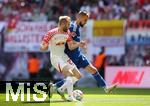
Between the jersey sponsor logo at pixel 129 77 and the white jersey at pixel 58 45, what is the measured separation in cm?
1080

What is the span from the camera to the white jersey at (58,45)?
15.7m

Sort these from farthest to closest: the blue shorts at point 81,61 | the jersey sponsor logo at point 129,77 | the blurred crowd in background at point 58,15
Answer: the blurred crowd in background at point 58,15, the jersey sponsor logo at point 129,77, the blue shorts at point 81,61

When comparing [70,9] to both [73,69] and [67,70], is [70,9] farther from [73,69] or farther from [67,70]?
[67,70]

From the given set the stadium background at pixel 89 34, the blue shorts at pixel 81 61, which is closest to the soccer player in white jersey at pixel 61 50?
the blue shorts at pixel 81 61

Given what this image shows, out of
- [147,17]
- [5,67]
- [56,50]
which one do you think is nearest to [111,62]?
[147,17]

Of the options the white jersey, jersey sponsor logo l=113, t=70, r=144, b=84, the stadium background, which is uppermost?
the white jersey

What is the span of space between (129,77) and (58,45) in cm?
1125

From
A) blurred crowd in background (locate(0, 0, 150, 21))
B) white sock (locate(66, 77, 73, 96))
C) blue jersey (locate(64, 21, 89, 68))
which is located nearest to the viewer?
white sock (locate(66, 77, 73, 96))

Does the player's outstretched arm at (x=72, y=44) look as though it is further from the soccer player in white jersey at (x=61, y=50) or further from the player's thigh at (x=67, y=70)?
the player's thigh at (x=67, y=70)

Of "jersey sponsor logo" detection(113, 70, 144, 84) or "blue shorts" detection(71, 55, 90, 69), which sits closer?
"blue shorts" detection(71, 55, 90, 69)

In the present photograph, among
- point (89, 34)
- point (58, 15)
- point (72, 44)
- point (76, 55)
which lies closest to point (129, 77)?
point (89, 34)

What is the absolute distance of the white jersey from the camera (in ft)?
51.4

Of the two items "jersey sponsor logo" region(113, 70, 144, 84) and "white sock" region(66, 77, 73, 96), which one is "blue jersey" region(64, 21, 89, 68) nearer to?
"white sock" region(66, 77, 73, 96)

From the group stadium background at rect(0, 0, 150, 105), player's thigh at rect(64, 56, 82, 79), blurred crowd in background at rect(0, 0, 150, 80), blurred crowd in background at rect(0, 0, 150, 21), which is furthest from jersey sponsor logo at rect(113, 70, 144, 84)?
player's thigh at rect(64, 56, 82, 79)
